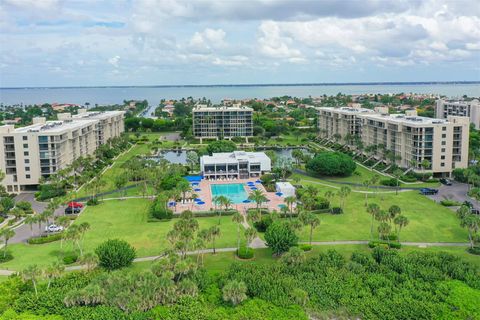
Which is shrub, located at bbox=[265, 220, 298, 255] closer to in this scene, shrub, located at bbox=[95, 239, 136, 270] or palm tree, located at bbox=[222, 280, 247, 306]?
palm tree, located at bbox=[222, 280, 247, 306]

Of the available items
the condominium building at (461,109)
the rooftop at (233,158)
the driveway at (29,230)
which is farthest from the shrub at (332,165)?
the condominium building at (461,109)

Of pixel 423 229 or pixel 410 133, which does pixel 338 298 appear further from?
pixel 410 133

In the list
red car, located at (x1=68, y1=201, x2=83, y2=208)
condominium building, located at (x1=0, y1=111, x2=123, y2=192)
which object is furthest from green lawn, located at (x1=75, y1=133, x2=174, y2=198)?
condominium building, located at (x1=0, y1=111, x2=123, y2=192)

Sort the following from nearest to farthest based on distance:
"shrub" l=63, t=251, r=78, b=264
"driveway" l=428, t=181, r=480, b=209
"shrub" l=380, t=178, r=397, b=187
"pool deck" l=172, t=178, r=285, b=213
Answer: "shrub" l=63, t=251, r=78, b=264 → "pool deck" l=172, t=178, r=285, b=213 → "driveway" l=428, t=181, r=480, b=209 → "shrub" l=380, t=178, r=397, b=187

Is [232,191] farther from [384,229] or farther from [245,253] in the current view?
[384,229]

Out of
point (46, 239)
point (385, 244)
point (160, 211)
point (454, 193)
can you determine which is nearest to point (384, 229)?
point (385, 244)

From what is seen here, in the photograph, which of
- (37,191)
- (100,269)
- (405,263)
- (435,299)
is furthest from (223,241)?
(37,191)
